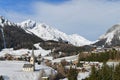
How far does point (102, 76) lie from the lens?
404 feet

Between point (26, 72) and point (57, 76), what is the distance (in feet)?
50.0

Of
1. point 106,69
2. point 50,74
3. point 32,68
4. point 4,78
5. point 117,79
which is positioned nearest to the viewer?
point 117,79

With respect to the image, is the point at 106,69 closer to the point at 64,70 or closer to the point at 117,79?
the point at 117,79

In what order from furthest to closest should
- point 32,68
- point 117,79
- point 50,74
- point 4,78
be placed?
1. point 32,68
2. point 50,74
3. point 4,78
4. point 117,79

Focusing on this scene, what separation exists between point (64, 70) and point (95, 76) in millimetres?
69179

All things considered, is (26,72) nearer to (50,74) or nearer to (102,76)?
(50,74)

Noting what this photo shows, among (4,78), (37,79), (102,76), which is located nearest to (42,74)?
(37,79)

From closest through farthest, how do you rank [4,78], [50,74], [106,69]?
1. [106,69]
2. [4,78]
3. [50,74]

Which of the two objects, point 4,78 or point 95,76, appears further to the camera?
point 4,78

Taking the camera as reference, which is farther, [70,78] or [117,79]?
[70,78]

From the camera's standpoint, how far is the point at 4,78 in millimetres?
164625

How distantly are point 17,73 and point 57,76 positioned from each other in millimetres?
16548

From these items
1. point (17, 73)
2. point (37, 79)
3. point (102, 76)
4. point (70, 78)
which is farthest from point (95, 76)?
point (17, 73)

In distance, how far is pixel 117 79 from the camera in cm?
11969
